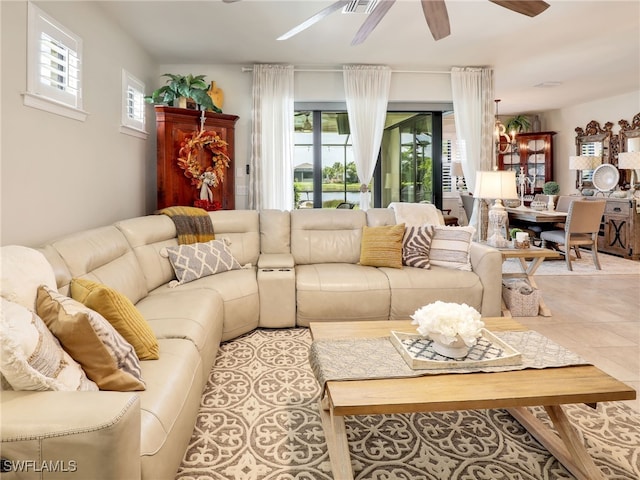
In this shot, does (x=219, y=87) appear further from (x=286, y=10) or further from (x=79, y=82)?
(x=79, y=82)

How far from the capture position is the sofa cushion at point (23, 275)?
1.52m

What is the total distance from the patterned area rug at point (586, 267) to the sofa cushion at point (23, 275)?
5.29 meters

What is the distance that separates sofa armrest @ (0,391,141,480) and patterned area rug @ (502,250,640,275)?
17.8 feet

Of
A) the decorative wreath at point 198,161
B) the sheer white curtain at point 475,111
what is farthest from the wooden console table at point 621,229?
the decorative wreath at point 198,161

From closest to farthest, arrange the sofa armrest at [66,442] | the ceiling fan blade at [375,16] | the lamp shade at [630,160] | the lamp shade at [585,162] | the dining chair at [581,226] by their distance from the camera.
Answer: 1. the sofa armrest at [66,442]
2. the ceiling fan blade at [375,16]
3. the dining chair at [581,226]
4. the lamp shade at [630,160]
5. the lamp shade at [585,162]

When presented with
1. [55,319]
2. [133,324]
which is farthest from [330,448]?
[55,319]

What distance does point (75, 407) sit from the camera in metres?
1.14

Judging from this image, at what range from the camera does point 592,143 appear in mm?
8039

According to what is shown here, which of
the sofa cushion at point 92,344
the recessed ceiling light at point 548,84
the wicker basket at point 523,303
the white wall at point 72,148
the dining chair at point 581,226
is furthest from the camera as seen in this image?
the recessed ceiling light at point 548,84

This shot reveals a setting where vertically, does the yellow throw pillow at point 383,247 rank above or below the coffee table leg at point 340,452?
above

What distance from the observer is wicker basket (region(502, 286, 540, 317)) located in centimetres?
379

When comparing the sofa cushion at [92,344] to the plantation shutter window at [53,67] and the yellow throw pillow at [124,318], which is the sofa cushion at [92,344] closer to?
the yellow throw pillow at [124,318]

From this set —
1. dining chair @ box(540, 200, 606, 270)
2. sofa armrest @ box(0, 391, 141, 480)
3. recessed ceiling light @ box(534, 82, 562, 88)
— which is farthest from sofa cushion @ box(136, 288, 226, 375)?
recessed ceiling light @ box(534, 82, 562, 88)

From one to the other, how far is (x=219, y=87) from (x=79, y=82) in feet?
7.66
